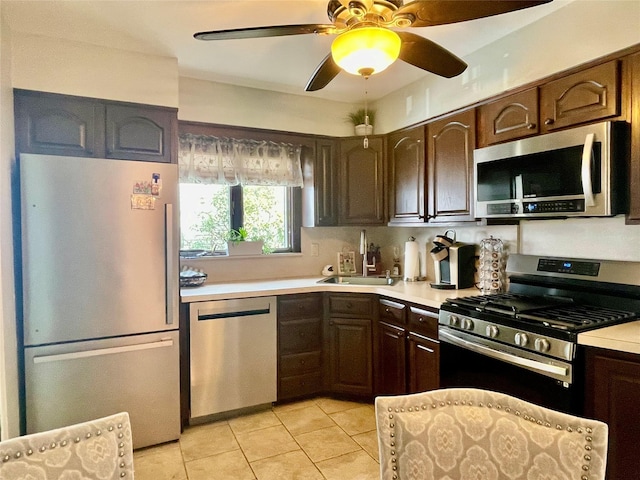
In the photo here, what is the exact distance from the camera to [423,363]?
97.3 inches

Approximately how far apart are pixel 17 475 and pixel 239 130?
2.70 meters

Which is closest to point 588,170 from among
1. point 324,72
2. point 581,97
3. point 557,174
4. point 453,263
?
point 557,174

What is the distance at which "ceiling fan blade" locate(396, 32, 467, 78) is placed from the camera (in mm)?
1604

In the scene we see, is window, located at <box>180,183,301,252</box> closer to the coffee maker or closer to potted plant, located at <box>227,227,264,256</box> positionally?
potted plant, located at <box>227,227,264,256</box>

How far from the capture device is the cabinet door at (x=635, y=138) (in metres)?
1.72

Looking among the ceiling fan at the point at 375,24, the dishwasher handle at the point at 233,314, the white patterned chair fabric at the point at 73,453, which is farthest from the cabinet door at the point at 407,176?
the white patterned chair fabric at the point at 73,453

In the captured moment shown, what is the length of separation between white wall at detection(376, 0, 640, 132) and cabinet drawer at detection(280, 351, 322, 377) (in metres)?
2.04

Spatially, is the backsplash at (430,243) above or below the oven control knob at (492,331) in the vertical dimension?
above

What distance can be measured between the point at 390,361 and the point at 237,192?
6.13 ft

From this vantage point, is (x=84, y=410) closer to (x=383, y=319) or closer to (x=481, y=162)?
(x=383, y=319)

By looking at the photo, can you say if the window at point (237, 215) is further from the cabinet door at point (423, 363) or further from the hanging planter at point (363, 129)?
the cabinet door at point (423, 363)

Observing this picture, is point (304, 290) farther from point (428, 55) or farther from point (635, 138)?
point (635, 138)

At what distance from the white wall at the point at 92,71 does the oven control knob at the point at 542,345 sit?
252cm

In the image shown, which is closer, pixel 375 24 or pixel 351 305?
pixel 375 24
